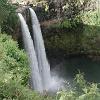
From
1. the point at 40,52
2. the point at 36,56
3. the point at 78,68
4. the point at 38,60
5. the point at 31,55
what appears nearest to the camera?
the point at 31,55

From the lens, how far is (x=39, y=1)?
23328 millimetres

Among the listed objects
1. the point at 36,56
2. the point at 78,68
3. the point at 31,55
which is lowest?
the point at 78,68

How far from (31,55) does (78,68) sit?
477cm

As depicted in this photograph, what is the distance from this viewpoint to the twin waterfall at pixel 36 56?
20.0 metres

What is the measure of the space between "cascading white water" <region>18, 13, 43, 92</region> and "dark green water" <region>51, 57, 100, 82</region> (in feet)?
10.0

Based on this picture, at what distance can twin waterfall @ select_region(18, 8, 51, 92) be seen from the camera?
65.6ft

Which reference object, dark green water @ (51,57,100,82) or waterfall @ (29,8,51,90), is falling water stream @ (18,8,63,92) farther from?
dark green water @ (51,57,100,82)

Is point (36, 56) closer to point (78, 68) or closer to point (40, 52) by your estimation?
point (40, 52)

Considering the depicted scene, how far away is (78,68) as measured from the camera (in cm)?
2408

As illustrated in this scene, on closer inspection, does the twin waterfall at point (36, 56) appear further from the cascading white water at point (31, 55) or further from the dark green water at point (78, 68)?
the dark green water at point (78, 68)

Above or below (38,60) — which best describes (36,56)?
above

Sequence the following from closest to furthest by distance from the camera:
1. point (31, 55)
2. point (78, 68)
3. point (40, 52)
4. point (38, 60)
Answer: point (31, 55)
point (38, 60)
point (40, 52)
point (78, 68)

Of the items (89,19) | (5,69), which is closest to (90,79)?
(89,19)

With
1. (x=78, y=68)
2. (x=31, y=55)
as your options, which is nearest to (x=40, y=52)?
(x=31, y=55)
